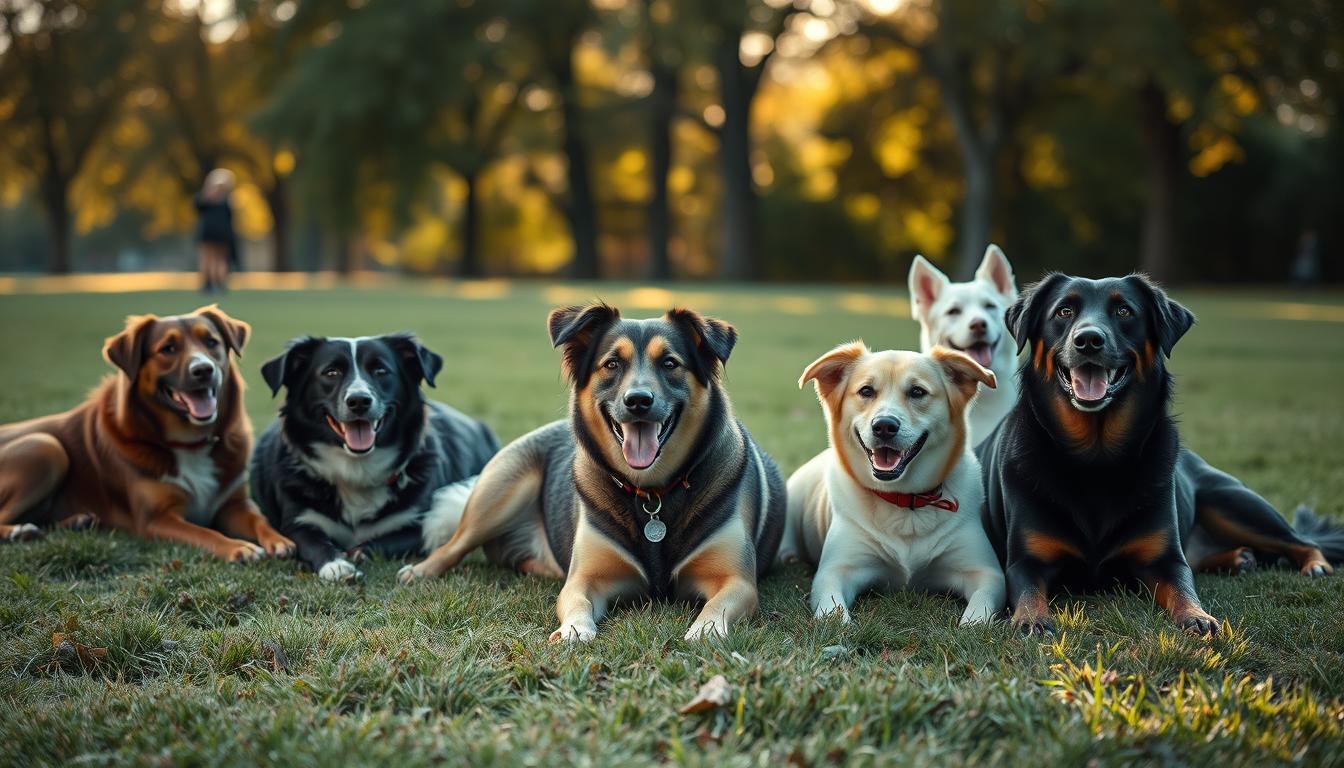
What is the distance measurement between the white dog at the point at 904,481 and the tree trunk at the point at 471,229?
39.3 m

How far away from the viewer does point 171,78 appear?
47.3 m

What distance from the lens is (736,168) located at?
125 feet

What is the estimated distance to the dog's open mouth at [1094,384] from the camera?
4.56m

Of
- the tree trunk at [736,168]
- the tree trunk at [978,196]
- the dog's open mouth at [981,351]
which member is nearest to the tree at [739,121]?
the tree trunk at [736,168]

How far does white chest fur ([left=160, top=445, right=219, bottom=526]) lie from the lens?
618 centimetres

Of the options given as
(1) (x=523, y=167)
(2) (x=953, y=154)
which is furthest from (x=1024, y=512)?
(1) (x=523, y=167)

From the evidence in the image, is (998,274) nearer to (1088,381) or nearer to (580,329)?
(1088,381)

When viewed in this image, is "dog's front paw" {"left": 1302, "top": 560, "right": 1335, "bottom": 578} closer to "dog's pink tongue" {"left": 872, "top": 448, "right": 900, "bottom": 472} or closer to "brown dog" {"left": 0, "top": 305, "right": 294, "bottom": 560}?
"dog's pink tongue" {"left": 872, "top": 448, "right": 900, "bottom": 472}

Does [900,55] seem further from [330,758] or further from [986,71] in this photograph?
[330,758]

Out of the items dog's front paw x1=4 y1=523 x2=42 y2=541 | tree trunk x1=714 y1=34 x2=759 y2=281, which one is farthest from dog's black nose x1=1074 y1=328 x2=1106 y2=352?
tree trunk x1=714 y1=34 x2=759 y2=281

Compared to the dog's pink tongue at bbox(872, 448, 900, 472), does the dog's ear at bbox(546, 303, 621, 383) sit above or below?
above

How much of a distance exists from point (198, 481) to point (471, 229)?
135ft

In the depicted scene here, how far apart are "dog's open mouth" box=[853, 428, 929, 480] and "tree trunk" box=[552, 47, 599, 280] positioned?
3801 centimetres

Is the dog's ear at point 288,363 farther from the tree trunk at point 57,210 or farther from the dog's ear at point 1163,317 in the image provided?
the tree trunk at point 57,210
